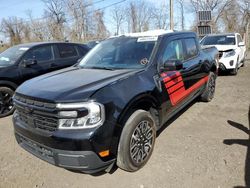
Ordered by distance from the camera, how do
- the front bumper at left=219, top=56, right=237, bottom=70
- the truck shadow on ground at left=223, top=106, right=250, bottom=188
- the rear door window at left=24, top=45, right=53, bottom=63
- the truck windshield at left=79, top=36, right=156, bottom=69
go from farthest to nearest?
1. the front bumper at left=219, top=56, right=237, bottom=70
2. the rear door window at left=24, top=45, right=53, bottom=63
3. the truck windshield at left=79, top=36, right=156, bottom=69
4. the truck shadow on ground at left=223, top=106, right=250, bottom=188

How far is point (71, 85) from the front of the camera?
325 cm

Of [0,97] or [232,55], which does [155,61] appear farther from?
[232,55]

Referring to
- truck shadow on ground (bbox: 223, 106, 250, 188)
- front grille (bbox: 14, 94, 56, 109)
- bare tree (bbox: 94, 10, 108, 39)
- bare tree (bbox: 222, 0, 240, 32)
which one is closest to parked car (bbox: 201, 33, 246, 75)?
truck shadow on ground (bbox: 223, 106, 250, 188)

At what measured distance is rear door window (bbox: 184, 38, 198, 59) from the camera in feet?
16.8

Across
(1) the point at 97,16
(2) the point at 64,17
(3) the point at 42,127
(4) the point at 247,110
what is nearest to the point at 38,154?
(3) the point at 42,127

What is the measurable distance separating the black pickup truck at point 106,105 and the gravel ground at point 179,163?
28 centimetres

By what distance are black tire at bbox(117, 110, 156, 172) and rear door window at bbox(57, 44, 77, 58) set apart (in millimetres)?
4617

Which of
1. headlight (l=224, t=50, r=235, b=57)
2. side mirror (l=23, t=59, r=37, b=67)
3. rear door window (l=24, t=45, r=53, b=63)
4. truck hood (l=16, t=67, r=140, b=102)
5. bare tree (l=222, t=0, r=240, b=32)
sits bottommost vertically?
headlight (l=224, t=50, r=235, b=57)

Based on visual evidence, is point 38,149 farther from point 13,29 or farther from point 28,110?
point 13,29

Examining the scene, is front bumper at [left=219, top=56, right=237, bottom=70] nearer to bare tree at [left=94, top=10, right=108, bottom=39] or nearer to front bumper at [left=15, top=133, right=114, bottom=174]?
front bumper at [left=15, top=133, right=114, bottom=174]

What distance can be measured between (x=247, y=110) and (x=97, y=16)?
45.0 metres

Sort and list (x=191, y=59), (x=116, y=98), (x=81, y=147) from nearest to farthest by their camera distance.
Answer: (x=81, y=147)
(x=116, y=98)
(x=191, y=59)

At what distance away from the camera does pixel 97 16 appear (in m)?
47.6

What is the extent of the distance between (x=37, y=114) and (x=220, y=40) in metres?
10.0
